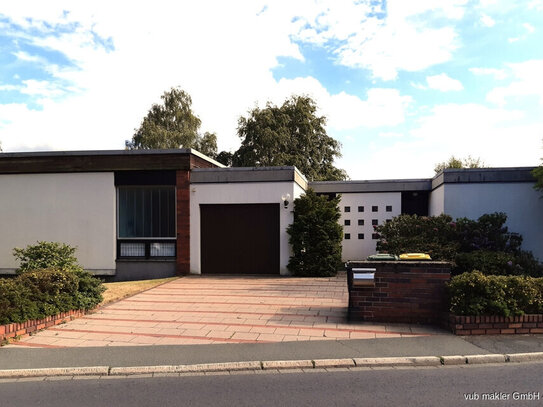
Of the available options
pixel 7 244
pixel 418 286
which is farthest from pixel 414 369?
pixel 7 244

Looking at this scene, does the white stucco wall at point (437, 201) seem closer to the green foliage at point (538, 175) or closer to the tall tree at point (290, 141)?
the green foliage at point (538, 175)

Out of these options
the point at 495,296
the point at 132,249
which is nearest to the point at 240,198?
the point at 132,249

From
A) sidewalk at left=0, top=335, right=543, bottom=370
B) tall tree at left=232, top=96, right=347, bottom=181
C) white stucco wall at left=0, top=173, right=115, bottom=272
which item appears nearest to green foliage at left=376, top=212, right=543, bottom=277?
sidewalk at left=0, top=335, right=543, bottom=370

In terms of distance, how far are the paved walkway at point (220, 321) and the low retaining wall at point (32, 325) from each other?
0.50 feet

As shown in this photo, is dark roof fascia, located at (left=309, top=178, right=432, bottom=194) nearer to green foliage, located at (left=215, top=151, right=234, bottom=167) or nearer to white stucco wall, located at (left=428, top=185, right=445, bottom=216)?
white stucco wall, located at (left=428, top=185, right=445, bottom=216)

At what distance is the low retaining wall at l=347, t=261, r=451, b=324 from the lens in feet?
23.6

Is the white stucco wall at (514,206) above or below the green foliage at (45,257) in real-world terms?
above

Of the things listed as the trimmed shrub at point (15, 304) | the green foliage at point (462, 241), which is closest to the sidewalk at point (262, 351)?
the trimmed shrub at point (15, 304)

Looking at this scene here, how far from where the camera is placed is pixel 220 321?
7.75m

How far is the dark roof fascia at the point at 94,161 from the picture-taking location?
14.6 m

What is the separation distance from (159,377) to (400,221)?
1007 cm

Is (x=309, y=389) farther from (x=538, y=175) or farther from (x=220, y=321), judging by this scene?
(x=538, y=175)

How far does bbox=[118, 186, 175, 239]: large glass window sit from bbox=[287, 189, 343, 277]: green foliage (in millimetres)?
4290

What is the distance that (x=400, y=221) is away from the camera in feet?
44.0
